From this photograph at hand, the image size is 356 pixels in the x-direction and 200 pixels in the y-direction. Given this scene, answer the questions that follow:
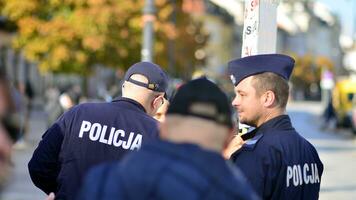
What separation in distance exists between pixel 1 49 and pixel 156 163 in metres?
0.62

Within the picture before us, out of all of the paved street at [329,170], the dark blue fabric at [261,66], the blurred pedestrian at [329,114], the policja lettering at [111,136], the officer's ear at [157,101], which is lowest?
the blurred pedestrian at [329,114]

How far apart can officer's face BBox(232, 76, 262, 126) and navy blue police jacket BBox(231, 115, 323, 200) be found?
9 centimetres

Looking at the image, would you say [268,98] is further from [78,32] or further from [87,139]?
[78,32]

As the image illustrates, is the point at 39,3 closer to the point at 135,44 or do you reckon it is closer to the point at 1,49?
the point at 135,44

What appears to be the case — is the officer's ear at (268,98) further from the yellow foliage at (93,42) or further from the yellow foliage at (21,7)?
the yellow foliage at (21,7)

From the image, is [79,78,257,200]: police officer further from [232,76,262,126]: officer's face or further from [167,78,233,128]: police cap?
[232,76,262,126]: officer's face

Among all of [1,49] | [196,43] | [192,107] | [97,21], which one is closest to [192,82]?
[192,107]

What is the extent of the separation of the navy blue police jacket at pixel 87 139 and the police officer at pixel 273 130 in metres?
0.51

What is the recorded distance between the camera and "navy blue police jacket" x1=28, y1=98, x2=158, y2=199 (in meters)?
4.34

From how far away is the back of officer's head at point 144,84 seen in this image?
4602 mm

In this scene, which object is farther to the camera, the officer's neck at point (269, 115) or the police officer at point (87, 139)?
the police officer at point (87, 139)

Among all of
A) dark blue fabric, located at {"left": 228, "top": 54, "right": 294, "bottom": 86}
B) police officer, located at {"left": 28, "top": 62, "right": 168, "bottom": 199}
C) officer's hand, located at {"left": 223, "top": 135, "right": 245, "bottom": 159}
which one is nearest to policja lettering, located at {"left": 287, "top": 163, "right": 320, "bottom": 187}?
officer's hand, located at {"left": 223, "top": 135, "right": 245, "bottom": 159}

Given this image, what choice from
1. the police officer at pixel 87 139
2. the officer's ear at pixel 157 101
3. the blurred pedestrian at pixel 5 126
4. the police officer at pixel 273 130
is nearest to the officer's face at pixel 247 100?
the police officer at pixel 273 130

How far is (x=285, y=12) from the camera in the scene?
12988 centimetres
